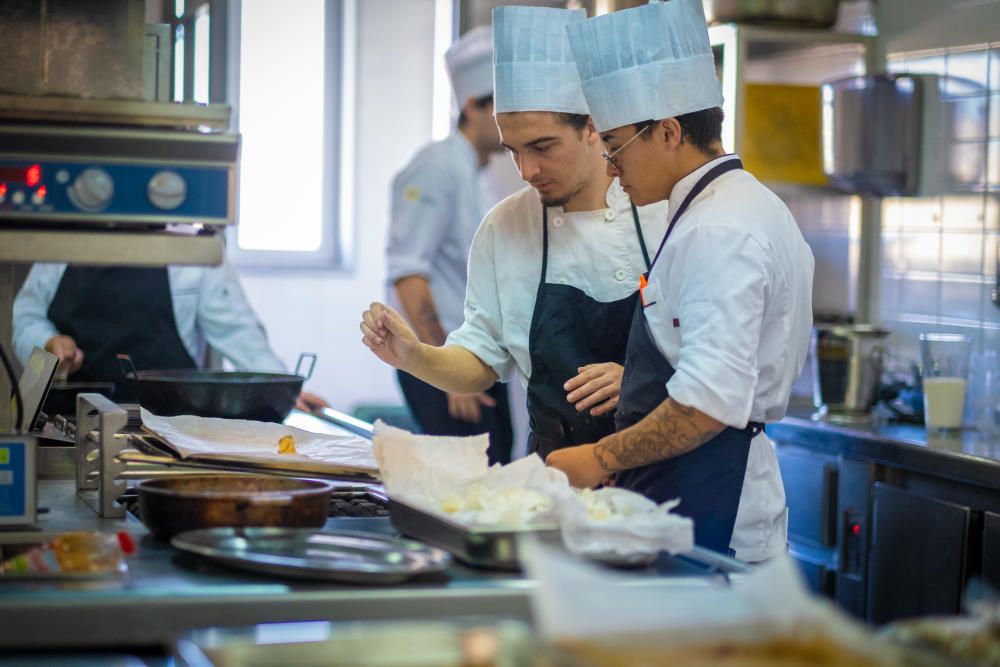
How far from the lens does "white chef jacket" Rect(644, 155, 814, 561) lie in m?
2.08

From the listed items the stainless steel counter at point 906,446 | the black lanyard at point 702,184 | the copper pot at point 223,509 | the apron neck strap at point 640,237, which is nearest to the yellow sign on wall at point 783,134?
the stainless steel counter at point 906,446

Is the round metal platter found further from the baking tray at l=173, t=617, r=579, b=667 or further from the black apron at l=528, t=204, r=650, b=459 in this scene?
the black apron at l=528, t=204, r=650, b=459

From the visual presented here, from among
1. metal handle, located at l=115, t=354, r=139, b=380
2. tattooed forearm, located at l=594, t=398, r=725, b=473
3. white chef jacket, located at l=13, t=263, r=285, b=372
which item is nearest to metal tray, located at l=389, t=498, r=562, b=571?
tattooed forearm, located at l=594, t=398, r=725, b=473

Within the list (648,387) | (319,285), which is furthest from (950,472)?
(319,285)

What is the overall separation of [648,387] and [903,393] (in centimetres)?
182

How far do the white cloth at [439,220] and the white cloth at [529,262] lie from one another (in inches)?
71.3

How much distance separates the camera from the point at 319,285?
251 inches

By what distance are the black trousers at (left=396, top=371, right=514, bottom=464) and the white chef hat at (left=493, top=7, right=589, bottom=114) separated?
6.32 feet

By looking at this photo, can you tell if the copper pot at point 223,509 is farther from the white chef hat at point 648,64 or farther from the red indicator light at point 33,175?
the white chef hat at point 648,64

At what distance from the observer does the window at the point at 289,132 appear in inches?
247

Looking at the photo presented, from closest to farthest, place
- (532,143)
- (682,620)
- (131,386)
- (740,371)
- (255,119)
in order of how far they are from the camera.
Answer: (682,620)
(740,371)
(532,143)
(131,386)
(255,119)

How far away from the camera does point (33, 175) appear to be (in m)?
1.86

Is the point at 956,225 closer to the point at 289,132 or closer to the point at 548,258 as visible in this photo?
the point at 548,258

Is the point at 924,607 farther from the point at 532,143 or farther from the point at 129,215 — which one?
the point at 129,215
